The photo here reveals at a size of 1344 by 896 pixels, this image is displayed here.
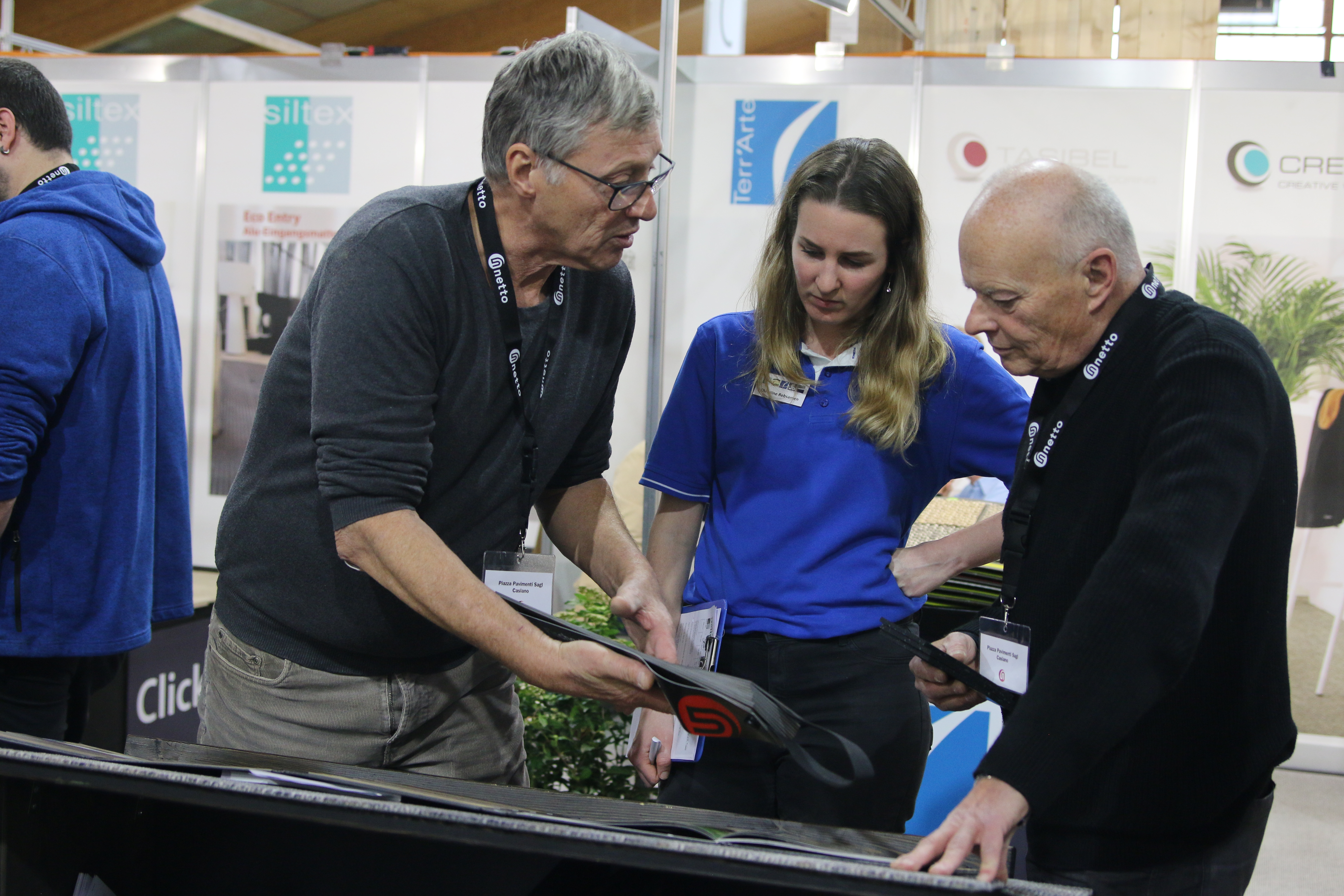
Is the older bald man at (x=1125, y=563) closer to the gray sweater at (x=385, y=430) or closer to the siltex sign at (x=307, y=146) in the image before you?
the gray sweater at (x=385, y=430)

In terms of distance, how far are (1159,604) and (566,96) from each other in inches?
35.6

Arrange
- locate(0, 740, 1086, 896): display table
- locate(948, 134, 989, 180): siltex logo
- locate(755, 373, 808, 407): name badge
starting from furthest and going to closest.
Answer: locate(948, 134, 989, 180): siltex logo → locate(755, 373, 808, 407): name badge → locate(0, 740, 1086, 896): display table

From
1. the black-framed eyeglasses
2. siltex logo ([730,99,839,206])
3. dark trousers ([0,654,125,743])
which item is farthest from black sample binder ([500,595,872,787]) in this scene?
siltex logo ([730,99,839,206])

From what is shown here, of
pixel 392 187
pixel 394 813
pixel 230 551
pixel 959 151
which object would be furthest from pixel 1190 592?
pixel 392 187

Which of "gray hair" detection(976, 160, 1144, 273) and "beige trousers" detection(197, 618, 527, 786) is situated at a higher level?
"gray hair" detection(976, 160, 1144, 273)

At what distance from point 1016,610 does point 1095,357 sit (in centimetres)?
32

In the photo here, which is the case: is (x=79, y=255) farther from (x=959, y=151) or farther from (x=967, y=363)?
(x=959, y=151)

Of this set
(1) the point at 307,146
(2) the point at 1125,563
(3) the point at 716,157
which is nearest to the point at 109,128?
(1) the point at 307,146

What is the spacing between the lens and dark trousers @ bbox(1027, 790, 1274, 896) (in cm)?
117

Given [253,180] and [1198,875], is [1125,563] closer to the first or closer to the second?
[1198,875]

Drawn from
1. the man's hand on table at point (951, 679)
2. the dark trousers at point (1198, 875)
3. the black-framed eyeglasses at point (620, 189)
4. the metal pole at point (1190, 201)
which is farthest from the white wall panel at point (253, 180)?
the dark trousers at point (1198, 875)

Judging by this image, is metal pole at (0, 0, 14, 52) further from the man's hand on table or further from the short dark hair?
the man's hand on table

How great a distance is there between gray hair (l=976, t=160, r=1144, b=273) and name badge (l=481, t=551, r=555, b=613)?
0.77 meters

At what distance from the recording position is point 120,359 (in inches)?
79.2
